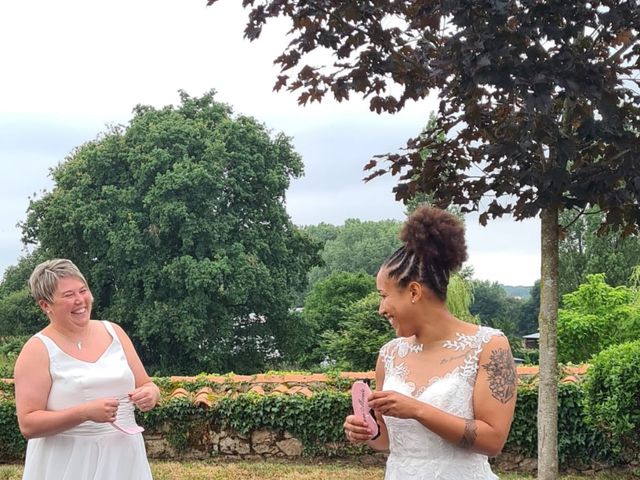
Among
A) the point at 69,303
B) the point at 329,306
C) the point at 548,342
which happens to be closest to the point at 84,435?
the point at 69,303

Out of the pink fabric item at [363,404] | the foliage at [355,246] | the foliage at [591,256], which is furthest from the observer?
the foliage at [355,246]

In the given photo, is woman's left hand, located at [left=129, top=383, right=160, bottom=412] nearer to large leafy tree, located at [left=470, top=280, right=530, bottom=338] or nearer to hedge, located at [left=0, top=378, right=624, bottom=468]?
hedge, located at [left=0, top=378, right=624, bottom=468]

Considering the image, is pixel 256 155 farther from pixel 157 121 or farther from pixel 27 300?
pixel 27 300

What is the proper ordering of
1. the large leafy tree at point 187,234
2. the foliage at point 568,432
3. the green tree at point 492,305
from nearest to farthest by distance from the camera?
1. the foliage at point 568,432
2. the large leafy tree at point 187,234
3. the green tree at point 492,305

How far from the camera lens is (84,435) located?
3.48 metres

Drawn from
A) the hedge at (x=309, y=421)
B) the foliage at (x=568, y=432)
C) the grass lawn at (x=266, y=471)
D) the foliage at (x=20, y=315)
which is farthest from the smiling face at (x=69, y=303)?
the foliage at (x=20, y=315)

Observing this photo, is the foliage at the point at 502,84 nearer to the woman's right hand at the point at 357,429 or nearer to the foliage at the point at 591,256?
the woman's right hand at the point at 357,429

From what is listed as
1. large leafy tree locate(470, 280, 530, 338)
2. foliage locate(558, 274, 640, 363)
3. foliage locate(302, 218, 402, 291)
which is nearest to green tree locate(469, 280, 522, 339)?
large leafy tree locate(470, 280, 530, 338)

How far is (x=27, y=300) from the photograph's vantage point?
106ft

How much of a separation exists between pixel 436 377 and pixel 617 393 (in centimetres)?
460

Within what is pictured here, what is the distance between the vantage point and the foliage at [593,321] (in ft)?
50.7

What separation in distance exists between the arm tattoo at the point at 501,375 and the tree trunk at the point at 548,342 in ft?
9.06

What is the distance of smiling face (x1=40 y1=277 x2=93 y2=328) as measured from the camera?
341 cm

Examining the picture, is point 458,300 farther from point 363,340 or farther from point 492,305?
point 492,305
